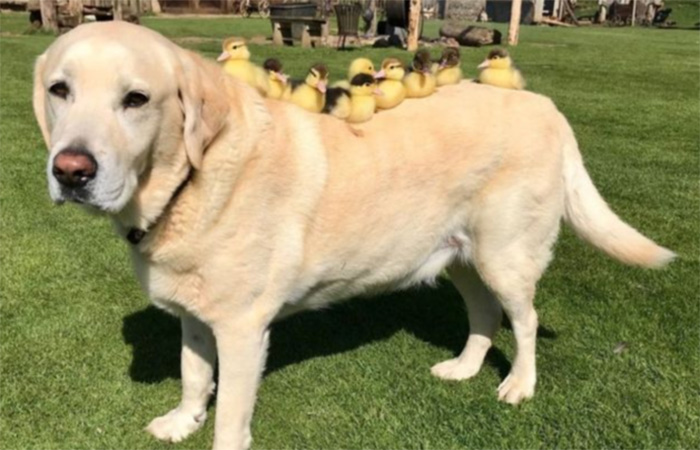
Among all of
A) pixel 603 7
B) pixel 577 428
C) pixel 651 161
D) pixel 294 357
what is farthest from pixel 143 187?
pixel 603 7

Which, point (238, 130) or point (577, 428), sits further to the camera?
point (577, 428)

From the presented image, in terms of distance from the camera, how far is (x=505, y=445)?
3082 millimetres

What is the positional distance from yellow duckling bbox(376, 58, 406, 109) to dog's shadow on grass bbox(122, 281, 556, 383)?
1465 mm

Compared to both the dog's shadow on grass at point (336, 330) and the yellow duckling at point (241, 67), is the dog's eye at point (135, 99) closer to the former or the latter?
the yellow duckling at point (241, 67)

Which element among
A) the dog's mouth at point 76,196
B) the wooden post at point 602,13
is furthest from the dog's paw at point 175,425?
the wooden post at point 602,13

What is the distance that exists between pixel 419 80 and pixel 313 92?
510mm

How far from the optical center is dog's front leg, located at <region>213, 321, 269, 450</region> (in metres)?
2.71

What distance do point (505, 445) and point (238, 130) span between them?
1.82 meters

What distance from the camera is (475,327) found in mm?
3660

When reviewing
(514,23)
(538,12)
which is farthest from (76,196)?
(538,12)

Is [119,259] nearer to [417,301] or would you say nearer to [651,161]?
[417,301]

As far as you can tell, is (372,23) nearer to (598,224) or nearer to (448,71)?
(448,71)

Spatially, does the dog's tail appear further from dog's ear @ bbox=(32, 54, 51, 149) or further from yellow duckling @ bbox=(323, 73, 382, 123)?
dog's ear @ bbox=(32, 54, 51, 149)

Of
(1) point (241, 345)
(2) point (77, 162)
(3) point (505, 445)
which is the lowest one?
(3) point (505, 445)
